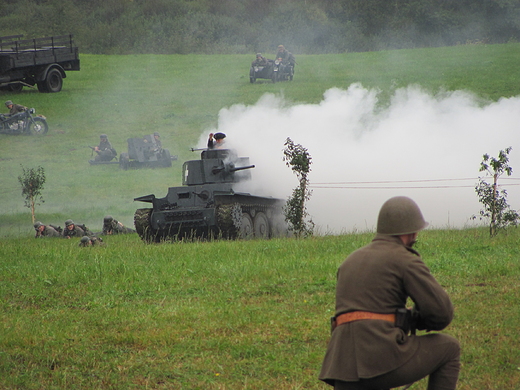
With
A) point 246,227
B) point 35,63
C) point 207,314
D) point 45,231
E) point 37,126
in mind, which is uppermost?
point 35,63

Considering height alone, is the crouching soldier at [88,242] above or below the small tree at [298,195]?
below

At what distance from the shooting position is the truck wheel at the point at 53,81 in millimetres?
38206

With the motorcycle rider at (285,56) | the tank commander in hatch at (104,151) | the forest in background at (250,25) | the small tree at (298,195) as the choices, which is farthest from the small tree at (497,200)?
the forest in background at (250,25)

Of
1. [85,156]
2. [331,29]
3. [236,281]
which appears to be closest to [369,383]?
[236,281]

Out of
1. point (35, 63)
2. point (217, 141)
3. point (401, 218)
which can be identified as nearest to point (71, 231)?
point (217, 141)

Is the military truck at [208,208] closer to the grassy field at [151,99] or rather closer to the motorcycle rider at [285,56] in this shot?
the grassy field at [151,99]

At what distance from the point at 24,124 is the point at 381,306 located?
31390mm

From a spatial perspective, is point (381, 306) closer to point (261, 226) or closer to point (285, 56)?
point (261, 226)

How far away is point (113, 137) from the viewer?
35531 mm

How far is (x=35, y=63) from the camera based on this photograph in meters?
36.2

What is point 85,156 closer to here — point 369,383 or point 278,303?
point 278,303

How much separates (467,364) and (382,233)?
8.84ft

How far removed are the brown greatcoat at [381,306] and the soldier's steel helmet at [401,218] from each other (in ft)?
0.35

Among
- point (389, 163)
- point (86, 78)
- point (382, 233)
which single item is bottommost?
point (382, 233)
